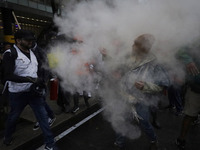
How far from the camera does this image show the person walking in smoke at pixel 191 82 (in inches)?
99.6

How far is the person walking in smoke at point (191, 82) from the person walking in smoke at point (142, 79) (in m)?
0.42

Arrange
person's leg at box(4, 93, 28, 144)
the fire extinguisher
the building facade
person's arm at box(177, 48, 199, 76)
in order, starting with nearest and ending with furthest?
person's arm at box(177, 48, 199, 76) < person's leg at box(4, 93, 28, 144) < the fire extinguisher < the building facade

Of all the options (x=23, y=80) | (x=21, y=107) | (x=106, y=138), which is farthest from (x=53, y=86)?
(x=106, y=138)

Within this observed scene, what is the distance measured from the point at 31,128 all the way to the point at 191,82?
3073 millimetres

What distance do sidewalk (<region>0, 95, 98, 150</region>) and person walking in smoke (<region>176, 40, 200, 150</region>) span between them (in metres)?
2.26

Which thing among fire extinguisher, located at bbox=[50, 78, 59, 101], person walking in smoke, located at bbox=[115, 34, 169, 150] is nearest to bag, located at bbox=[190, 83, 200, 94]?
person walking in smoke, located at bbox=[115, 34, 169, 150]

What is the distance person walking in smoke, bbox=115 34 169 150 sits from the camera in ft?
7.89

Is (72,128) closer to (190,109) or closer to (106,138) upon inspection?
(106,138)

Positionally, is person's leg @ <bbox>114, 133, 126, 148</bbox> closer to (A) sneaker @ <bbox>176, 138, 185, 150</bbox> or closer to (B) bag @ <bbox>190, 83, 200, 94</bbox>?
(A) sneaker @ <bbox>176, 138, 185, 150</bbox>

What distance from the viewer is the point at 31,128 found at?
3.36 meters

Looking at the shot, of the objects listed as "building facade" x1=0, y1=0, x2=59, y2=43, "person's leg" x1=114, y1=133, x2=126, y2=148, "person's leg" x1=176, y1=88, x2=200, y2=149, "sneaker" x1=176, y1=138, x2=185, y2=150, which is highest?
"building facade" x1=0, y1=0, x2=59, y2=43

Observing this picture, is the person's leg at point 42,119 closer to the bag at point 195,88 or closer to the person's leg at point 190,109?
the person's leg at point 190,109

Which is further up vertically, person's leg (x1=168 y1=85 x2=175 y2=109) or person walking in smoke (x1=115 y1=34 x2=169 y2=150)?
person walking in smoke (x1=115 y1=34 x2=169 y2=150)

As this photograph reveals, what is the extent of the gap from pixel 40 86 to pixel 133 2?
2.00 metres
